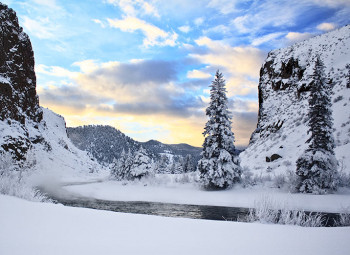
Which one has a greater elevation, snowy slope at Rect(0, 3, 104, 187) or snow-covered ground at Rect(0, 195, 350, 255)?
snowy slope at Rect(0, 3, 104, 187)

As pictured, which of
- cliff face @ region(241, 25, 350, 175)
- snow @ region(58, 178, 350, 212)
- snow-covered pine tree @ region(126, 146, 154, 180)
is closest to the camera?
snow @ region(58, 178, 350, 212)

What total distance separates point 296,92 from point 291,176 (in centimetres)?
2682

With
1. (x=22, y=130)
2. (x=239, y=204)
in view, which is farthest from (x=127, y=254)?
(x=22, y=130)

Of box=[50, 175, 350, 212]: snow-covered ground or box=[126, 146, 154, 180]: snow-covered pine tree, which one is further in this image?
box=[126, 146, 154, 180]: snow-covered pine tree

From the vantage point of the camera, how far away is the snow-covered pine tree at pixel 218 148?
24312mm

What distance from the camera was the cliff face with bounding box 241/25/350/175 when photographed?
28078 millimetres

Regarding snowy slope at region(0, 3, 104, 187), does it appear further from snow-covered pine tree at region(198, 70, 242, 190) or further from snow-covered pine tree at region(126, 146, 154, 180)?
snow-covered pine tree at region(198, 70, 242, 190)

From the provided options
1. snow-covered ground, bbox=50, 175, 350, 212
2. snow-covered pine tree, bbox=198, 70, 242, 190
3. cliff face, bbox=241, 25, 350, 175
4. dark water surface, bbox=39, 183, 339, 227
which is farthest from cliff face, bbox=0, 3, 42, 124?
cliff face, bbox=241, 25, 350, 175

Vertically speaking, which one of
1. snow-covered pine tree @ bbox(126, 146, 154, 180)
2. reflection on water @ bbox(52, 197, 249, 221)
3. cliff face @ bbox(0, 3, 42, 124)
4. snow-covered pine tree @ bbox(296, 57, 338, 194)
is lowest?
reflection on water @ bbox(52, 197, 249, 221)

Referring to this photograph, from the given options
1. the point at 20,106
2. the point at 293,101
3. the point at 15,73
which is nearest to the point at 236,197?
the point at 293,101

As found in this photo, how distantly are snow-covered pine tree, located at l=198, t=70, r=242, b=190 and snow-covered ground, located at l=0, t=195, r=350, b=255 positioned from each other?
1846cm

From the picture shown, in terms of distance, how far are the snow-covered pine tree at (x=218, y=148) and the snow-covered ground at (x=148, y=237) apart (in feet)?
60.6

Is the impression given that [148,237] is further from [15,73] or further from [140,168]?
[15,73]

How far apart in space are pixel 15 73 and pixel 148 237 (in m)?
74.8
